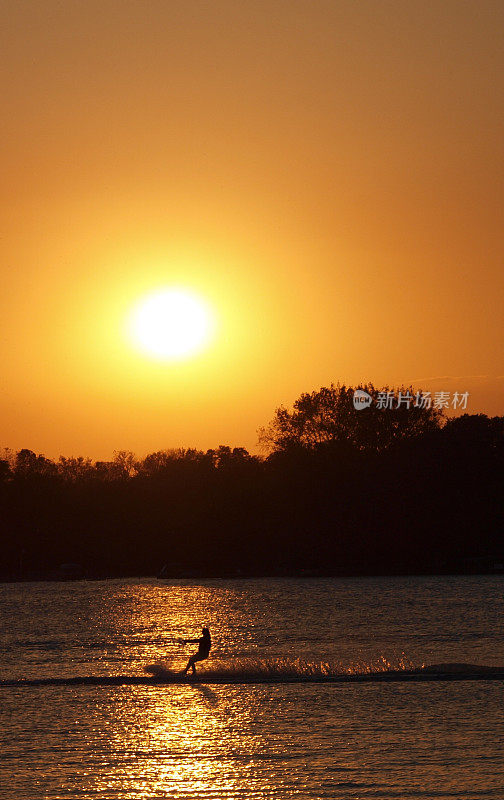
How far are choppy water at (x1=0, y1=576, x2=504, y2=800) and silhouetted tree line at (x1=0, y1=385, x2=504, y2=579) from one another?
74.1m

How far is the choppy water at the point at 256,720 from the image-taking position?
2525cm

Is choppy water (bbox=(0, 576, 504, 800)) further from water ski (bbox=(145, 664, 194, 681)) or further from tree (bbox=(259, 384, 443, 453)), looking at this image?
tree (bbox=(259, 384, 443, 453))

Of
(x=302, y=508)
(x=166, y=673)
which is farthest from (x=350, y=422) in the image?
(x=166, y=673)

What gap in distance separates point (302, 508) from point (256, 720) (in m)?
125

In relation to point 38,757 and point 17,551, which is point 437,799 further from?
point 17,551

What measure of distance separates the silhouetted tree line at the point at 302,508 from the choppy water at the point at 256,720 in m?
74.1

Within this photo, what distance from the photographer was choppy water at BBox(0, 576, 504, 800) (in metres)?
25.2

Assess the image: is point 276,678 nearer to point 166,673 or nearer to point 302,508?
point 166,673

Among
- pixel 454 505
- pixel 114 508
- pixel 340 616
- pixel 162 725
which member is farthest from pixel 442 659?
pixel 114 508

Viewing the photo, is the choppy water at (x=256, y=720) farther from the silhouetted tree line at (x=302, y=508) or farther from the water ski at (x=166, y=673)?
the silhouetted tree line at (x=302, y=508)

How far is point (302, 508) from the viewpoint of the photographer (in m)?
160

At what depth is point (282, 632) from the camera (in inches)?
3004

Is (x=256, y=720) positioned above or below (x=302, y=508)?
below

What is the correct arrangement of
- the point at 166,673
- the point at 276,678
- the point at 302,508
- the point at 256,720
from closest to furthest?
the point at 256,720, the point at 276,678, the point at 166,673, the point at 302,508
